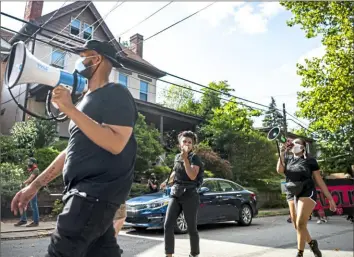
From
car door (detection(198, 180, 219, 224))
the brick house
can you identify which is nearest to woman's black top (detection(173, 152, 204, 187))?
car door (detection(198, 180, 219, 224))

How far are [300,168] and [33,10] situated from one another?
672 inches

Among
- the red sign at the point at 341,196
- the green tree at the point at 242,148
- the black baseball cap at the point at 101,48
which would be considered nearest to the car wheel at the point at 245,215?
the red sign at the point at 341,196

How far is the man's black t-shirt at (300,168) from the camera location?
4684mm

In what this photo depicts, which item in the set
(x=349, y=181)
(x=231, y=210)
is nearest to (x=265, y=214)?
(x=231, y=210)

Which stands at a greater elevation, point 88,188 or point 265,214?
point 88,188

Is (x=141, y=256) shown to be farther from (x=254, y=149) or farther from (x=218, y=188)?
(x=254, y=149)

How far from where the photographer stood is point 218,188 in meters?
9.20

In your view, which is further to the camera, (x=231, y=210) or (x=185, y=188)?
(x=231, y=210)

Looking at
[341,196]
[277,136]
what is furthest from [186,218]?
[341,196]

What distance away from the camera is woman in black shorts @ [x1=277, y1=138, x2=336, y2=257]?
14.6 ft

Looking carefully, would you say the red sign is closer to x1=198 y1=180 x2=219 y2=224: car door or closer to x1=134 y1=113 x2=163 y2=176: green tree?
x1=198 y1=180 x2=219 y2=224: car door

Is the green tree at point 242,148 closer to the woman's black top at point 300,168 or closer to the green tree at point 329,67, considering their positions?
the green tree at point 329,67

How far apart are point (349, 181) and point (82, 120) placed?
709 cm

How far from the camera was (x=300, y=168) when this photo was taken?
4.75 metres
